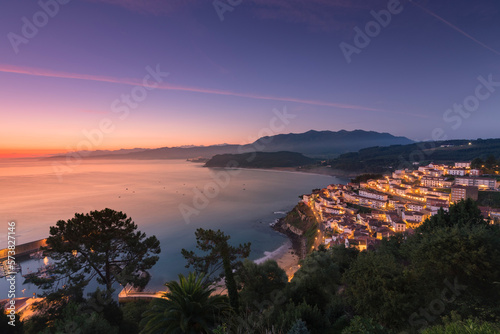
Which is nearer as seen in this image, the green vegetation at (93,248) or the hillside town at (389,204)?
the green vegetation at (93,248)

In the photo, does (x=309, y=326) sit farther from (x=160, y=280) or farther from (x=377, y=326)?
(x=160, y=280)

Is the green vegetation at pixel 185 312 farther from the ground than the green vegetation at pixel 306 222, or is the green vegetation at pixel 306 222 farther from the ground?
the green vegetation at pixel 185 312

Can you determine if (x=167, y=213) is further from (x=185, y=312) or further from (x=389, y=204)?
(x=185, y=312)

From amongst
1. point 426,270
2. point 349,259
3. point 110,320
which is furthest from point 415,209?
point 110,320

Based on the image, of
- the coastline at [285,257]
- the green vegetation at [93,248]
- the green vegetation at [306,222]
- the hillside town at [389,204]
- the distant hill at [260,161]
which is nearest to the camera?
the green vegetation at [93,248]

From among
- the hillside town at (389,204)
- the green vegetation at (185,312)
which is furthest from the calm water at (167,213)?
the green vegetation at (185,312)

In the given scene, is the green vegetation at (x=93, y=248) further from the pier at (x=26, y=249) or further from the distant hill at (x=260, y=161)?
the distant hill at (x=260, y=161)

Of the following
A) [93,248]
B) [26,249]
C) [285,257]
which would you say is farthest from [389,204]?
[26,249]

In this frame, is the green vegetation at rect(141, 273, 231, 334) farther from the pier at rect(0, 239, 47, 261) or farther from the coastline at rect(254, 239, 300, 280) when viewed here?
the pier at rect(0, 239, 47, 261)
